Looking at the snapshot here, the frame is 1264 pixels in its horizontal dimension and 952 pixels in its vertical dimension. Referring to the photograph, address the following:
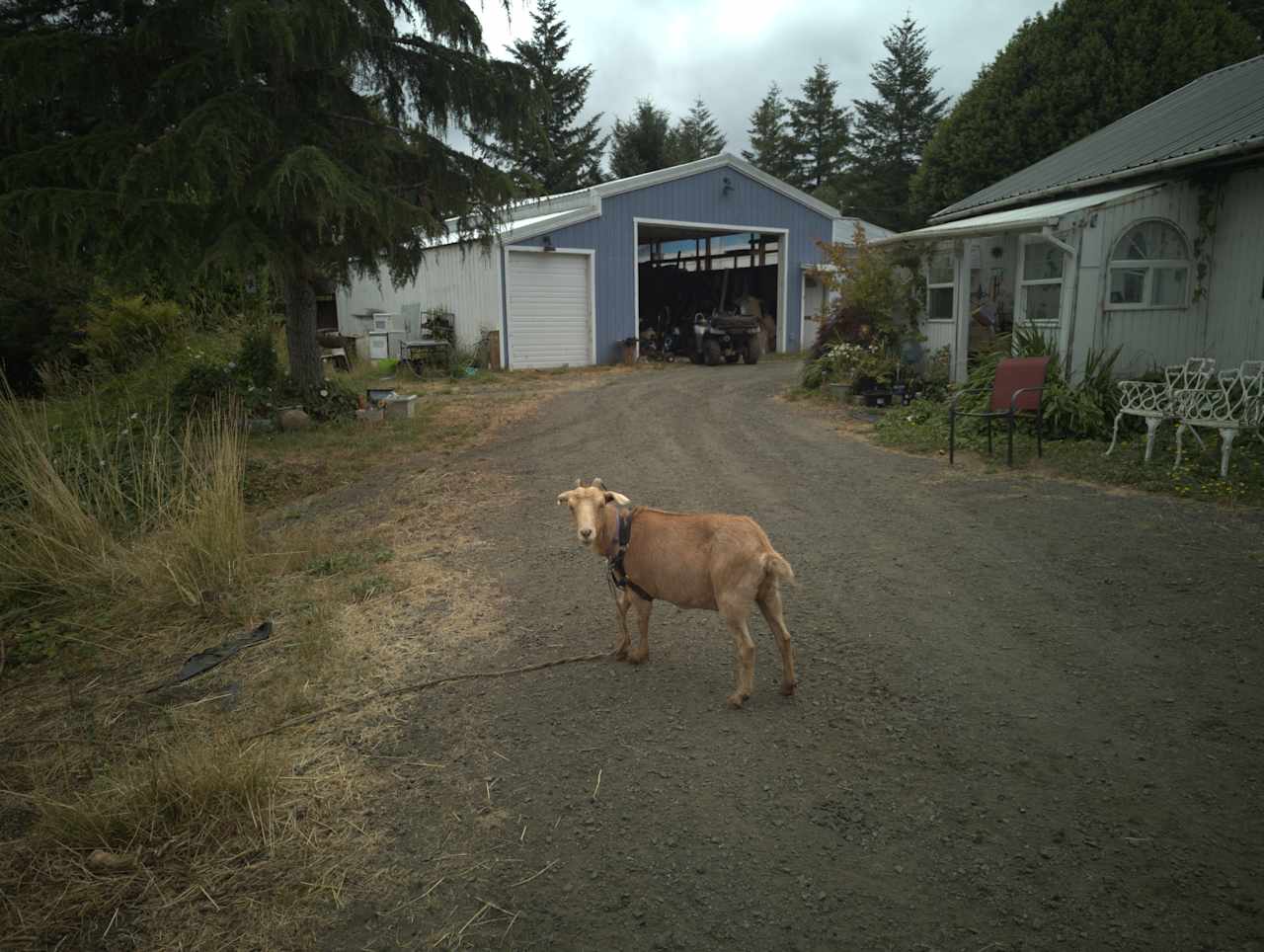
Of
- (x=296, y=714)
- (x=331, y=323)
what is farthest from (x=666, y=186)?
(x=296, y=714)

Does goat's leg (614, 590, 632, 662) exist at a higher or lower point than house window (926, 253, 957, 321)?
lower

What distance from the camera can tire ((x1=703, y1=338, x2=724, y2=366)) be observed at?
19547 mm

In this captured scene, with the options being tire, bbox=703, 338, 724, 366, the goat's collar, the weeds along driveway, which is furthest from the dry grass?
tire, bbox=703, 338, 724, 366

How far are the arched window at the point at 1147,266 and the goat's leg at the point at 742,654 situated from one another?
8.26m

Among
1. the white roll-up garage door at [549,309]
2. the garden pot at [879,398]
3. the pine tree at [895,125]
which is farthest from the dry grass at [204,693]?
the pine tree at [895,125]

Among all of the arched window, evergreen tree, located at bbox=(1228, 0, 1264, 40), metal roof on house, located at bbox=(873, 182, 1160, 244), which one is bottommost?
the arched window

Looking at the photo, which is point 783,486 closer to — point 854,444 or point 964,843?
point 854,444

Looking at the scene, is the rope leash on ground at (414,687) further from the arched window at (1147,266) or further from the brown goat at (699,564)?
the arched window at (1147,266)

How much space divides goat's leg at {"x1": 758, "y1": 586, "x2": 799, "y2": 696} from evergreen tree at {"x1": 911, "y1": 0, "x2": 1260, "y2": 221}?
991 inches

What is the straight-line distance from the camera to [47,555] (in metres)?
5.04

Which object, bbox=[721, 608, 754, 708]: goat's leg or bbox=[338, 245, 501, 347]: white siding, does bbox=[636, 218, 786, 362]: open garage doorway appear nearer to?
bbox=[338, 245, 501, 347]: white siding

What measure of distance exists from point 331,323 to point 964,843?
26594 mm

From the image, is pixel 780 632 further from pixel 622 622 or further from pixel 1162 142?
pixel 1162 142

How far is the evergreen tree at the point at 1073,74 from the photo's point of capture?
70.6 feet
